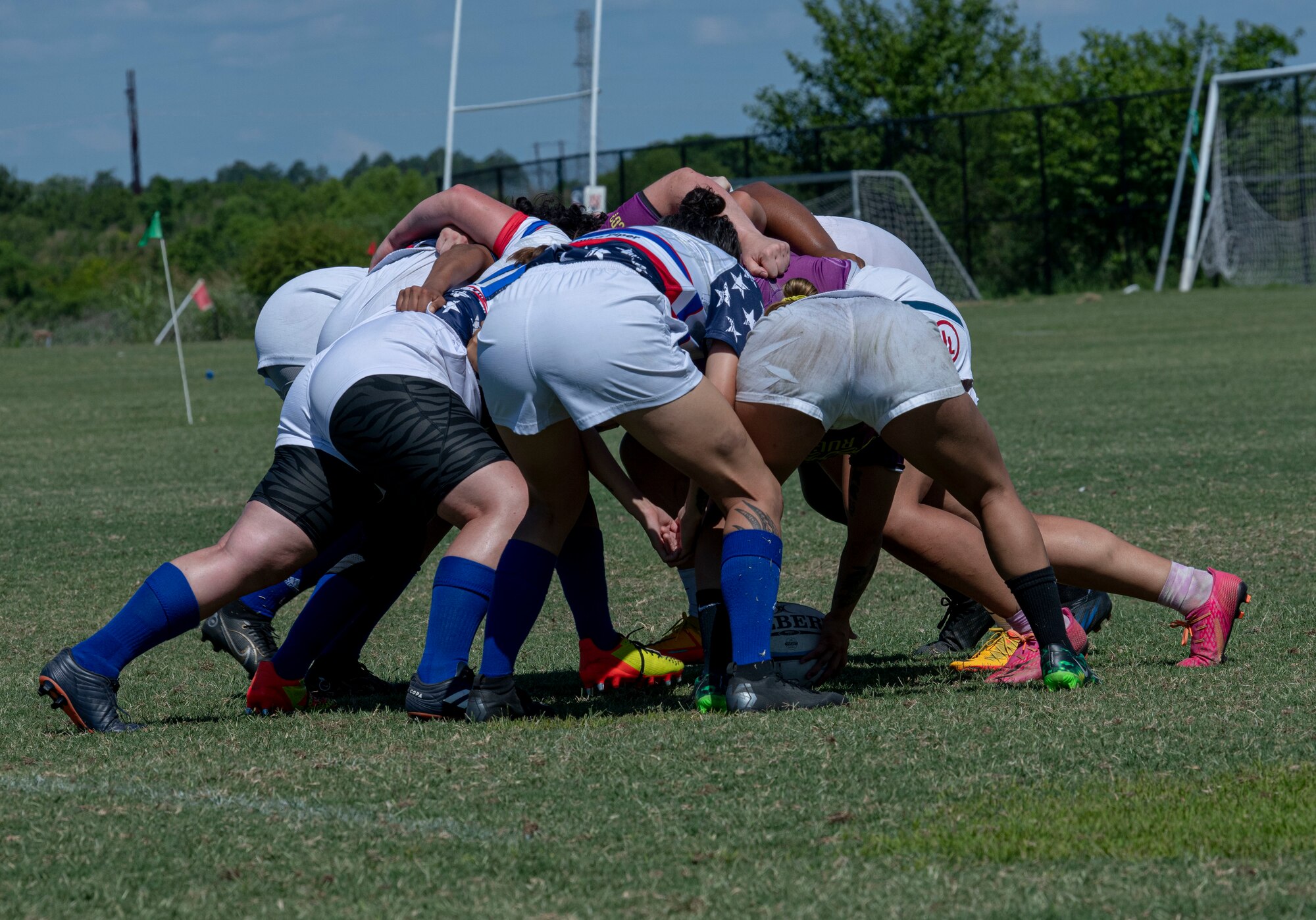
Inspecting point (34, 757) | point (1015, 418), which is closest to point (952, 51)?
point (1015, 418)

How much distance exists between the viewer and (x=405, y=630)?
6254 mm

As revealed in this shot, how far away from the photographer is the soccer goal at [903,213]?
125ft

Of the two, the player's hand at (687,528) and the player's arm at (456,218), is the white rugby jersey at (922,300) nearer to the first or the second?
the player's hand at (687,528)

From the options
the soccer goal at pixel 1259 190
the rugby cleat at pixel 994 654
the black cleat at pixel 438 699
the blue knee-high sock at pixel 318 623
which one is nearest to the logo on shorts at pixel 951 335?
the rugby cleat at pixel 994 654

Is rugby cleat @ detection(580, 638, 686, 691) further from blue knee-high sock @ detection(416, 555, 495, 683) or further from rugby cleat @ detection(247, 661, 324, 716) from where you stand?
rugby cleat @ detection(247, 661, 324, 716)

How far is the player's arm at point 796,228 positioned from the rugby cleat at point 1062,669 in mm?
1583

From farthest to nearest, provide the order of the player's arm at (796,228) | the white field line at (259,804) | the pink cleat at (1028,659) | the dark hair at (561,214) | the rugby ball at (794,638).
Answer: the player's arm at (796,228), the dark hair at (561,214), the rugby ball at (794,638), the pink cleat at (1028,659), the white field line at (259,804)

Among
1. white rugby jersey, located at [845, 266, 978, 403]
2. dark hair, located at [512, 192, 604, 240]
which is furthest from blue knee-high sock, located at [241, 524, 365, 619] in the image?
white rugby jersey, located at [845, 266, 978, 403]

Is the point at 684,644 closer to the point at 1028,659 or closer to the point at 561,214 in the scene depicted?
the point at 1028,659

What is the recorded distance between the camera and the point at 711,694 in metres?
4.45

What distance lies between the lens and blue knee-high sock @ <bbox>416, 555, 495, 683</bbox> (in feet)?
14.3

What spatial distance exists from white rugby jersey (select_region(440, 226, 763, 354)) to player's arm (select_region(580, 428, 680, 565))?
40 centimetres

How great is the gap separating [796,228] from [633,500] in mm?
1517

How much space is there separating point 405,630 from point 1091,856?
3885mm
